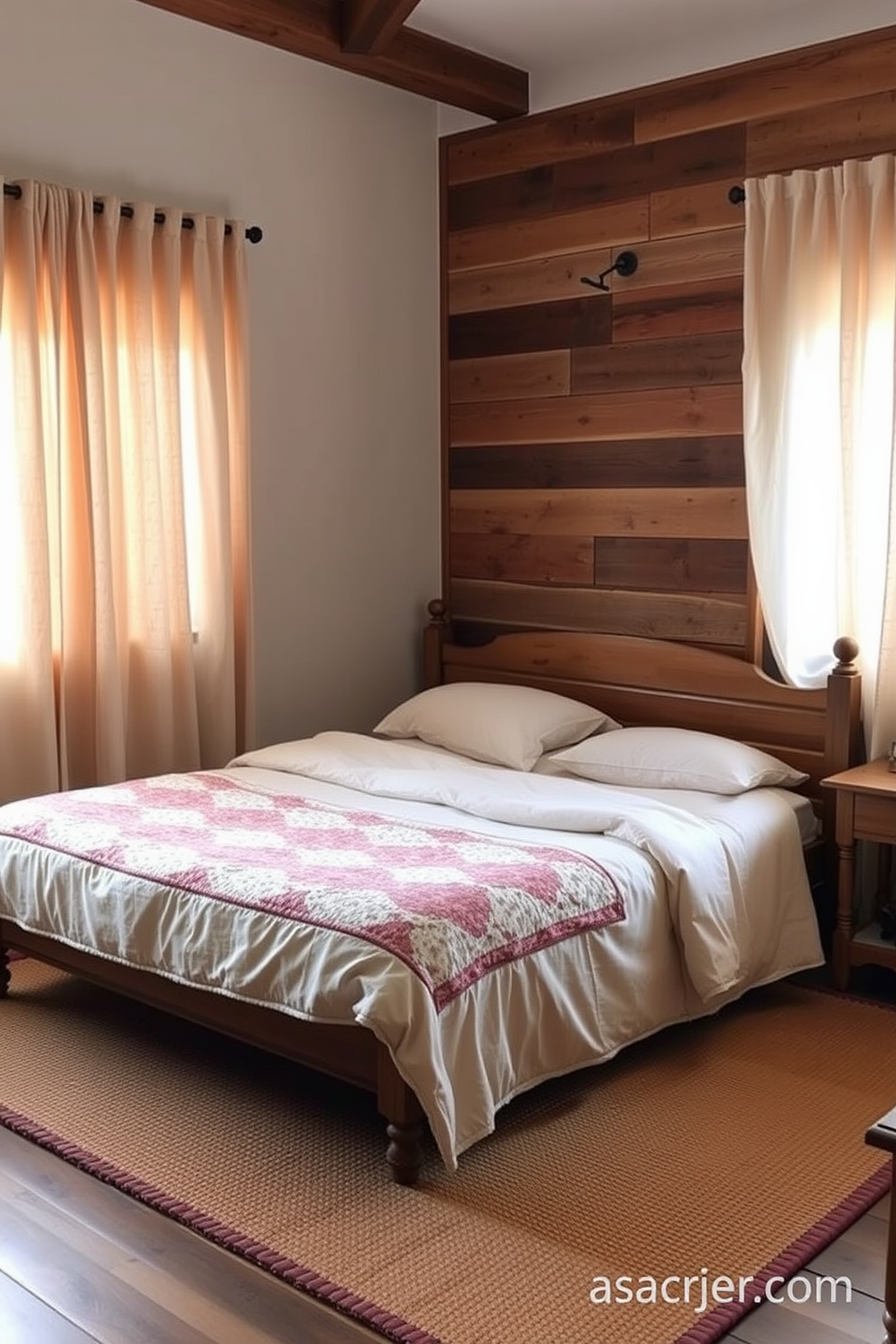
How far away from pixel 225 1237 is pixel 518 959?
2.44 ft

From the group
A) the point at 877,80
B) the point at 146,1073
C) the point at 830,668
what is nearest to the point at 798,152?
the point at 877,80

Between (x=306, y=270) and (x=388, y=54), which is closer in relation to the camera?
(x=388, y=54)

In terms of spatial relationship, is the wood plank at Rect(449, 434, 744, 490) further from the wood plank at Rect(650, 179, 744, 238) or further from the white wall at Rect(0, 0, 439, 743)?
the wood plank at Rect(650, 179, 744, 238)

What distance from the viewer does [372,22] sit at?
4.04 m

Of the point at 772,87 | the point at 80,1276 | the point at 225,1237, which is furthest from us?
the point at 772,87

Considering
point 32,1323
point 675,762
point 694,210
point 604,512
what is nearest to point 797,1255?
point 32,1323

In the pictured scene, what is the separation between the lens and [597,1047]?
9.78 feet

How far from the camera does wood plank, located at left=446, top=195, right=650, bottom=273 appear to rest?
4.36 m

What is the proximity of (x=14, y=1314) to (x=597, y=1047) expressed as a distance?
128 centimetres

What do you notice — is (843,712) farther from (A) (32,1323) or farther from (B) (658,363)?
(A) (32,1323)

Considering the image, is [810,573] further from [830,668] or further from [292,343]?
[292,343]

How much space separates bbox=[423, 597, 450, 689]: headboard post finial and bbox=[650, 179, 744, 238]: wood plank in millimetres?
1429

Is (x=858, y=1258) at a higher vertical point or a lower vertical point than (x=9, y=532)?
lower

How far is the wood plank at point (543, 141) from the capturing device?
4.38 meters
